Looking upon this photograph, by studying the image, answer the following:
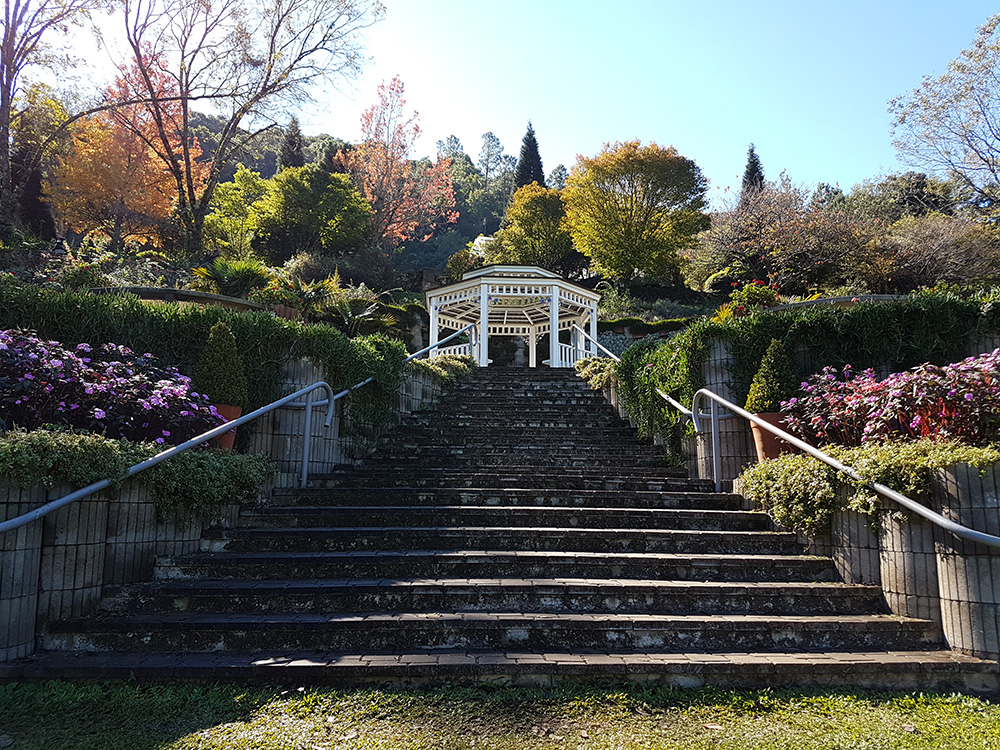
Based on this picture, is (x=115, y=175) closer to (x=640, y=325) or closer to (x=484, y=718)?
(x=640, y=325)

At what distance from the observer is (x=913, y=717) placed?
2.58 meters

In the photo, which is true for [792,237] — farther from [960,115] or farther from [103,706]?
[103,706]

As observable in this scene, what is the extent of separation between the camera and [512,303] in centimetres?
1664

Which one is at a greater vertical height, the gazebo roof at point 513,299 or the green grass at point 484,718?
the gazebo roof at point 513,299

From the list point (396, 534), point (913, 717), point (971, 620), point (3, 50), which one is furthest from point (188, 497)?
point (3, 50)

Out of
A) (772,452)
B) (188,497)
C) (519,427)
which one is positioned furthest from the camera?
(519,427)

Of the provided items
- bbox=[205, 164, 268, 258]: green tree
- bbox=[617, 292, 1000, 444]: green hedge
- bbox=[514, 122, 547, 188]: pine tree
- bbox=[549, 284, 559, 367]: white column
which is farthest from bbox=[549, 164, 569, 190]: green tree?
bbox=[617, 292, 1000, 444]: green hedge

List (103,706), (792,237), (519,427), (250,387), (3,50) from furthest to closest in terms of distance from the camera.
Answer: (792,237)
(3,50)
(519,427)
(250,387)
(103,706)

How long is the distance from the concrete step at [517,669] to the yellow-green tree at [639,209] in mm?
23712

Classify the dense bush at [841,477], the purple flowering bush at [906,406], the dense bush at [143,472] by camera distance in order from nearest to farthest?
1. the dense bush at [143,472]
2. the dense bush at [841,477]
3. the purple flowering bush at [906,406]

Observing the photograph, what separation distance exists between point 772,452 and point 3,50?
61.0 feet

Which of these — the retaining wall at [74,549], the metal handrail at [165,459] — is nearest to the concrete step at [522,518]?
the retaining wall at [74,549]

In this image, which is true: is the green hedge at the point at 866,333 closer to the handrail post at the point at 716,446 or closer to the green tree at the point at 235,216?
the handrail post at the point at 716,446

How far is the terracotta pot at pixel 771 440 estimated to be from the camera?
16.1 ft
